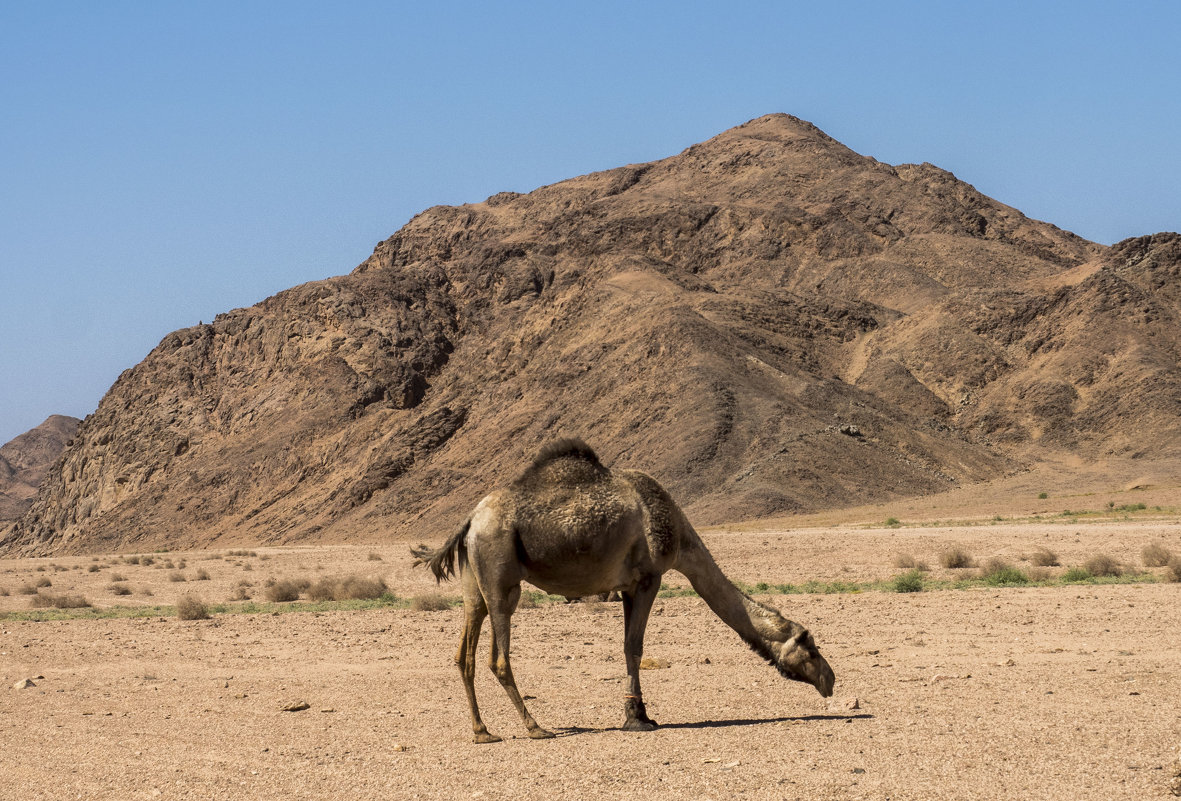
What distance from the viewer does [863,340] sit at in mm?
97125

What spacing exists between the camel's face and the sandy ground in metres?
0.38

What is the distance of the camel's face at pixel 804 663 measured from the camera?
10.6m

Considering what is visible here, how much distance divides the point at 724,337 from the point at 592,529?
253 feet

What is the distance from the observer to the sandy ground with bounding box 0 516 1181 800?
8781 mm

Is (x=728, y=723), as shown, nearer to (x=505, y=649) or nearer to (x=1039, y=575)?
(x=505, y=649)

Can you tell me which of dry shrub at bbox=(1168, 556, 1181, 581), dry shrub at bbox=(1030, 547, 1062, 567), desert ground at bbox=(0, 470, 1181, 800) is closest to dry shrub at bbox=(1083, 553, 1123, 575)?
desert ground at bbox=(0, 470, 1181, 800)

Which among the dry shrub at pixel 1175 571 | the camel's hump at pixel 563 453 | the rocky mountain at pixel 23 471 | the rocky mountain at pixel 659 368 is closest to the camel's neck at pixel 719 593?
the camel's hump at pixel 563 453

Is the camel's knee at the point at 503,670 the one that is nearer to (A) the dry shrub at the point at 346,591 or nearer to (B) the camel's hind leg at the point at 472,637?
(B) the camel's hind leg at the point at 472,637

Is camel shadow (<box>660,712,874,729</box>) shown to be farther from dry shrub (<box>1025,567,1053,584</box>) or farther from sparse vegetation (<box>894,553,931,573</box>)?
sparse vegetation (<box>894,553,931,573</box>)

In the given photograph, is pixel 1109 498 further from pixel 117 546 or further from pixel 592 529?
pixel 117 546

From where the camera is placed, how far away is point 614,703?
41.9 ft

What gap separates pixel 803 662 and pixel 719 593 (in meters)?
1.02

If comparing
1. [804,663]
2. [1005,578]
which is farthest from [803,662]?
[1005,578]

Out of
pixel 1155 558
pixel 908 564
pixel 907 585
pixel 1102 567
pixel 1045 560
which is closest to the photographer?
pixel 907 585
